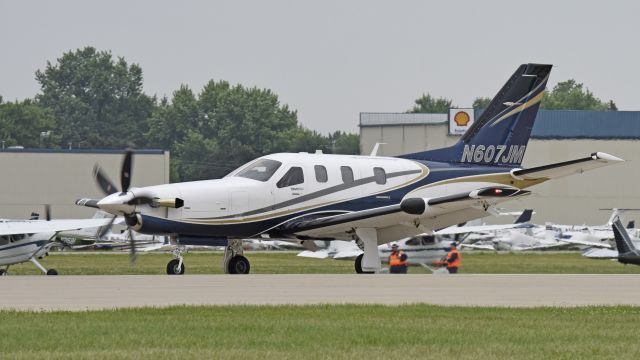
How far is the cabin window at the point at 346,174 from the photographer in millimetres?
33125

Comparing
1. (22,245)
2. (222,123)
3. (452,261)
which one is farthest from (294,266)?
(222,123)

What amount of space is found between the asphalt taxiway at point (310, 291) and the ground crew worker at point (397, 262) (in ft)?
56.2

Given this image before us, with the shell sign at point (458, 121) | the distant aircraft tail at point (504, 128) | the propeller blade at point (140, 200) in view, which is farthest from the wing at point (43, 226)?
the shell sign at point (458, 121)

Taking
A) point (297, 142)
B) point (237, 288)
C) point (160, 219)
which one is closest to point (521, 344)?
point (237, 288)

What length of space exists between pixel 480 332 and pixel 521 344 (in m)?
1.21

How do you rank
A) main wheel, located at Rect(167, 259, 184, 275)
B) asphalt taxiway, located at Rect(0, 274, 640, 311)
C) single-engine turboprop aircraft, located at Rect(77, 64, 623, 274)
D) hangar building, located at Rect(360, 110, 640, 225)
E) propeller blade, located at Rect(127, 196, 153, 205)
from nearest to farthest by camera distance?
1. asphalt taxiway, located at Rect(0, 274, 640, 311)
2. propeller blade, located at Rect(127, 196, 153, 205)
3. single-engine turboprop aircraft, located at Rect(77, 64, 623, 274)
4. main wheel, located at Rect(167, 259, 184, 275)
5. hangar building, located at Rect(360, 110, 640, 225)

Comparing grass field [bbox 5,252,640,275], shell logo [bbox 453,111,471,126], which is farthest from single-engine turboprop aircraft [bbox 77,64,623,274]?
shell logo [bbox 453,111,471,126]

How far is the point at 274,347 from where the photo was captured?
15.9 metres

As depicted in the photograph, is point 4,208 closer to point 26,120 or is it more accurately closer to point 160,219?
point 160,219

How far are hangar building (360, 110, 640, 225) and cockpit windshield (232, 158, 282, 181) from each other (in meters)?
63.5

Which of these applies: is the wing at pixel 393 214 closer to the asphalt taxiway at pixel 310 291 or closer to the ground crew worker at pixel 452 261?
the asphalt taxiway at pixel 310 291

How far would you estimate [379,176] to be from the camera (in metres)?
33.7

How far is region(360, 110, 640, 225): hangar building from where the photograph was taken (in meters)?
96.2

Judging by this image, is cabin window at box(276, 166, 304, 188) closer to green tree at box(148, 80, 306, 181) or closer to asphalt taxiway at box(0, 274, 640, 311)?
asphalt taxiway at box(0, 274, 640, 311)
